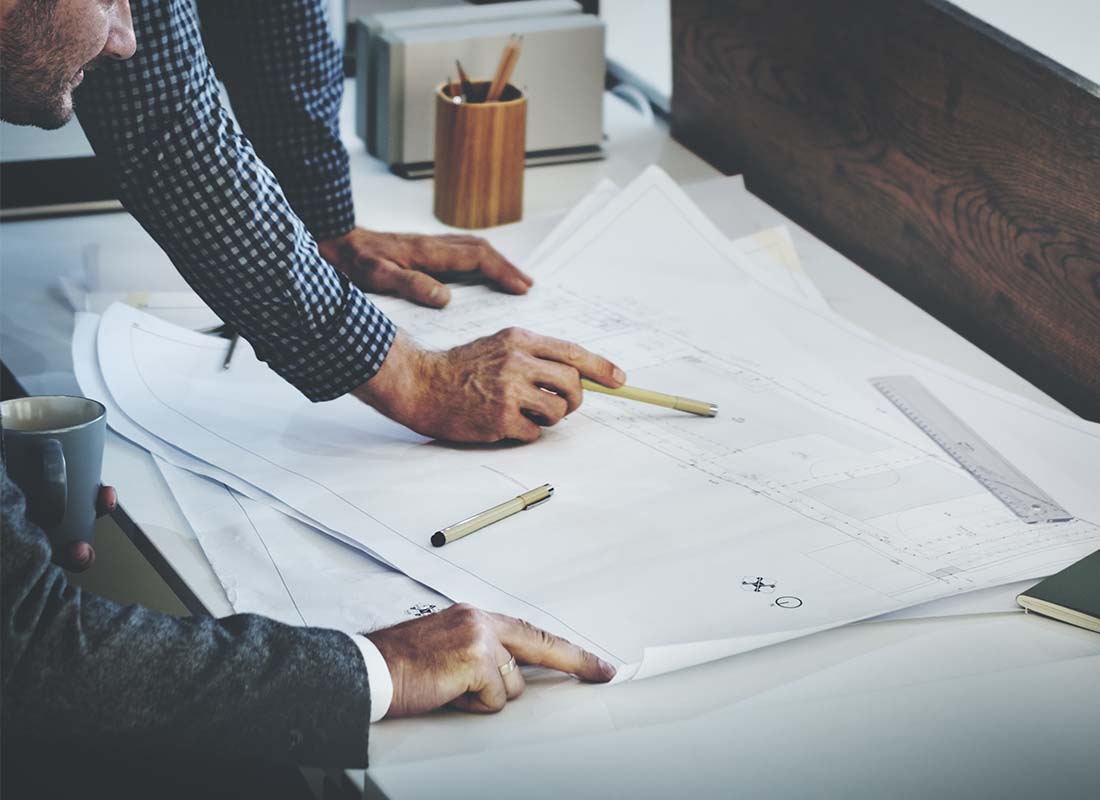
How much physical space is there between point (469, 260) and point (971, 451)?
571 millimetres

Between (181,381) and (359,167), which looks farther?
(359,167)

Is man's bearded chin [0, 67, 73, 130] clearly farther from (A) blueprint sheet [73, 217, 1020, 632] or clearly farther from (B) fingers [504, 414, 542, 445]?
(B) fingers [504, 414, 542, 445]

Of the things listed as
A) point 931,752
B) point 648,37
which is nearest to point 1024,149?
point 931,752

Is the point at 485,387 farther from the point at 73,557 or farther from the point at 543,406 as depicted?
the point at 73,557

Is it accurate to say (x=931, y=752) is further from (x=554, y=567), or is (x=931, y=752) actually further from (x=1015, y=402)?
(x=1015, y=402)

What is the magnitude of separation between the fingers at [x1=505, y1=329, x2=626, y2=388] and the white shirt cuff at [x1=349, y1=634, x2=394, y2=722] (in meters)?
0.42

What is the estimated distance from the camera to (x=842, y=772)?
81 centimetres

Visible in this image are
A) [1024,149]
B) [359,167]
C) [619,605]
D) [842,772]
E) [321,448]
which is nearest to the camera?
[842,772]

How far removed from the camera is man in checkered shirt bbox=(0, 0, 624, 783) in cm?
80

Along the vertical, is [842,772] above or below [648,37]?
below

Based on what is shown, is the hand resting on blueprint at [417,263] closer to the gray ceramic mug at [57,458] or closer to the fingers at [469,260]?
the fingers at [469,260]

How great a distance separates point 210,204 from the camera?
1131 millimetres

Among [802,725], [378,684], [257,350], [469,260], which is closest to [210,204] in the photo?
[257,350]

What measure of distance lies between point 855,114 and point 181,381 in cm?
80
